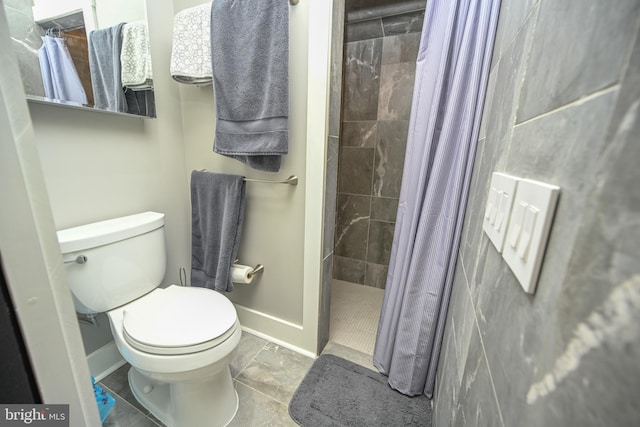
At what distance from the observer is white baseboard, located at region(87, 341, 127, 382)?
119 cm

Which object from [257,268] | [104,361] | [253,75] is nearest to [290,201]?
[257,268]

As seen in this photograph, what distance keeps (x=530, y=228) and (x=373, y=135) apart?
1733mm

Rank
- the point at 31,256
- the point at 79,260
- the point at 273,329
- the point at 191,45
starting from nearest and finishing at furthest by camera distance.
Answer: the point at 31,256 < the point at 79,260 < the point at 191,45 < the point at 273,329

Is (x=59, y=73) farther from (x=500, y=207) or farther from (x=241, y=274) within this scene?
(x=500, y=207)

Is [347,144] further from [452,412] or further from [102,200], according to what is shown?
[452,412]

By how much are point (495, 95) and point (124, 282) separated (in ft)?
4.93

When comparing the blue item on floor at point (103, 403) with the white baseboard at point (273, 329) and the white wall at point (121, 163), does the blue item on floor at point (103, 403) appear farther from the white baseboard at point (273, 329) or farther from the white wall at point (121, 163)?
the white baseboard at point (273, 329)

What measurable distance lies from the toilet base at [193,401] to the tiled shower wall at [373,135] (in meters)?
1.35

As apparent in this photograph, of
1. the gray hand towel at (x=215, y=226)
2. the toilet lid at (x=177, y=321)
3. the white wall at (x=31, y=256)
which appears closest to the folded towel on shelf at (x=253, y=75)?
the gray hand towel at (x=215, y=226)

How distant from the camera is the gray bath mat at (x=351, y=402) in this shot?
103cm

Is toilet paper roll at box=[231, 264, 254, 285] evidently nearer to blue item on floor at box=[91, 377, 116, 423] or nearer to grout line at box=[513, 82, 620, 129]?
blue item on floor at box=[91, 377, 116, 423]

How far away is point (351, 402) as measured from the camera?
3.64ft

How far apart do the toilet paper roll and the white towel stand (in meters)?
1.01

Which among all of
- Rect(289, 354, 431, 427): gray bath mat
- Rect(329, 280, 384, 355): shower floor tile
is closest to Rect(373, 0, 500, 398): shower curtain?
Rect(289, 354, 431, 427): gray bath mat
